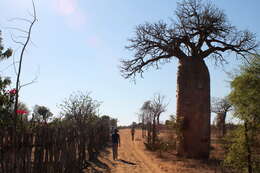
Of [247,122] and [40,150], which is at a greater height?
[247,122]

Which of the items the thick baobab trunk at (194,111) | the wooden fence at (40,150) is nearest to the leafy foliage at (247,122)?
the wooden fence at (40,150)

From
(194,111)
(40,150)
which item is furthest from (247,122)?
(194,111)

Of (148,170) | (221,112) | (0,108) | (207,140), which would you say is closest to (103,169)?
(148,170)

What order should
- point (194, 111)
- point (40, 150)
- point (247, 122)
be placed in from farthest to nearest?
point (194, 111), point (247, 122), point (40, 150)

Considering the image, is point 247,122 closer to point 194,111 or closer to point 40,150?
point 40,150

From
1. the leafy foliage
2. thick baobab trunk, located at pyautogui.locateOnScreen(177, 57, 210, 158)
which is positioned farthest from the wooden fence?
thick baobab trunk, located at pyautogui.locateOnScreen(177, 57, 210, 158)

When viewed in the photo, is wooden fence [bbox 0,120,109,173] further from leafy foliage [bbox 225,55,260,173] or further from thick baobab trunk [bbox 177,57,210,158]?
thick baobab trunk [bbox 177,57,210,158]

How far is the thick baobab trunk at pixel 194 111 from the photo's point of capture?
9445mm

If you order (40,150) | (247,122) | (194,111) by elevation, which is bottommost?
(40,150)

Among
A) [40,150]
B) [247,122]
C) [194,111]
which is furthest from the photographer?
[194,111]

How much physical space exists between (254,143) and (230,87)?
1304mm

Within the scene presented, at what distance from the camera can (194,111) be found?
31.1 feet

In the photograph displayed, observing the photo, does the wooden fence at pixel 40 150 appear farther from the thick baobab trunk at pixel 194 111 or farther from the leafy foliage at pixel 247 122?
the thick baobab trunk at pixel 194 111

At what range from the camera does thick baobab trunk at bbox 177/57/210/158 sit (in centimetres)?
945
